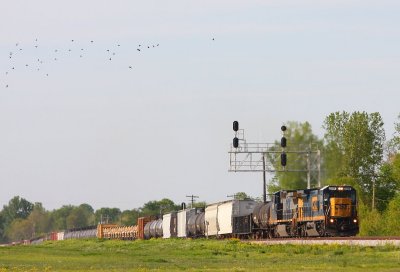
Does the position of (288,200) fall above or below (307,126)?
below

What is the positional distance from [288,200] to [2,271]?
34.2 meters

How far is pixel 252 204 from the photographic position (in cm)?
8281

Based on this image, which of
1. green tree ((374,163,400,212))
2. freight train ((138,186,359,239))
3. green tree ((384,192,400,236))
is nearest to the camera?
freight train ((138,186,359,239))

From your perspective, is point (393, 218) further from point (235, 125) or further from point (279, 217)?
point (279, 217)

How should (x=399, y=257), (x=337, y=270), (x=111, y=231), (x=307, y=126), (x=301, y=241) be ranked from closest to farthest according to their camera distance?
(x=337, y=270) → (x=399, y=257) → (x=301, y=241) → (x=307, y=126) → (x=111, y=231)

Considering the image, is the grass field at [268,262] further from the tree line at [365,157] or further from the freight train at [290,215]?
the tree line at [365,157]

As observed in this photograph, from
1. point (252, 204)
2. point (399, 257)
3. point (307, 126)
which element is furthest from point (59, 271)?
point (307, 126)

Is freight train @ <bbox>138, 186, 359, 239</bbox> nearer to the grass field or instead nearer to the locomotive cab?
the locomotive cab

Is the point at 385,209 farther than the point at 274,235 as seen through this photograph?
Yes

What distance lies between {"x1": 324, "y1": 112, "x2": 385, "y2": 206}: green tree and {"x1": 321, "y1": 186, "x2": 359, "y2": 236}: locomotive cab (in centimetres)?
5411

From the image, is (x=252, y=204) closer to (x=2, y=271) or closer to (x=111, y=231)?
(x=2, y=271)

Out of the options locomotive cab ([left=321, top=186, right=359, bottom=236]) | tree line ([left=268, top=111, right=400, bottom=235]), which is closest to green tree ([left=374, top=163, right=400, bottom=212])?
tree line ([left=268, top=111, right=400, bottom=235])

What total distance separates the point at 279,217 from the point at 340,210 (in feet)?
24.3

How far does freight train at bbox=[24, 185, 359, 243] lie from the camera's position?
62.1m
